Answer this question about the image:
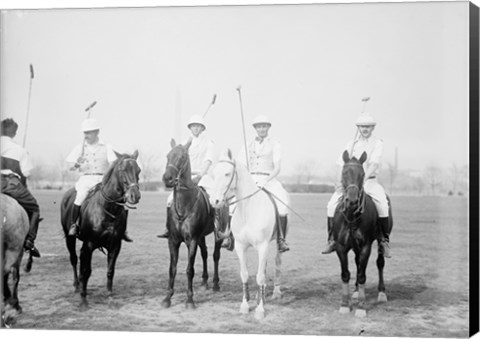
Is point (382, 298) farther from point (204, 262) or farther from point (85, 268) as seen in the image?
point (85, 268)

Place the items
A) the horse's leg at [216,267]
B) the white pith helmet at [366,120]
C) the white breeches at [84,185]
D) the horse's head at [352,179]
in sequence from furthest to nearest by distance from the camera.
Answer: the horse's leg at [216,267], the white breeches at [84,185], the white pith helmet at [366,120], the horse's head at [352,179]

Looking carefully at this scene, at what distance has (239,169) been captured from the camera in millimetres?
7852

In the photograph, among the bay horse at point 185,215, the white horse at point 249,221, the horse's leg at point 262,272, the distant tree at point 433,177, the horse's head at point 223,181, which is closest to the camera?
the horse's head at point 223,181

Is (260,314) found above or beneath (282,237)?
beneath

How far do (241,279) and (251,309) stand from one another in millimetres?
391

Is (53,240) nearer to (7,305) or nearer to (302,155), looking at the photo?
(7,305)

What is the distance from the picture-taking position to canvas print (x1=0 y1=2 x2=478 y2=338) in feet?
26.6

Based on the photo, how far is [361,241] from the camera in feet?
26.3

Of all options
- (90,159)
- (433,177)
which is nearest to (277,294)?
(433,177)

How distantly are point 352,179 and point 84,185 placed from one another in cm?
331

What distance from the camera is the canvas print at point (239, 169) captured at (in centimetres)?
812

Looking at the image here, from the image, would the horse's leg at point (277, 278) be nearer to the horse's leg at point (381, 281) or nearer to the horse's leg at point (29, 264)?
the horse's leg at point (381, 281)

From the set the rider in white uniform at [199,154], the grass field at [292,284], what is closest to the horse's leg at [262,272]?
the grass field at [292,284]

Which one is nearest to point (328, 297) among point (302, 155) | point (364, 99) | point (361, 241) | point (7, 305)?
point (361, 241)
